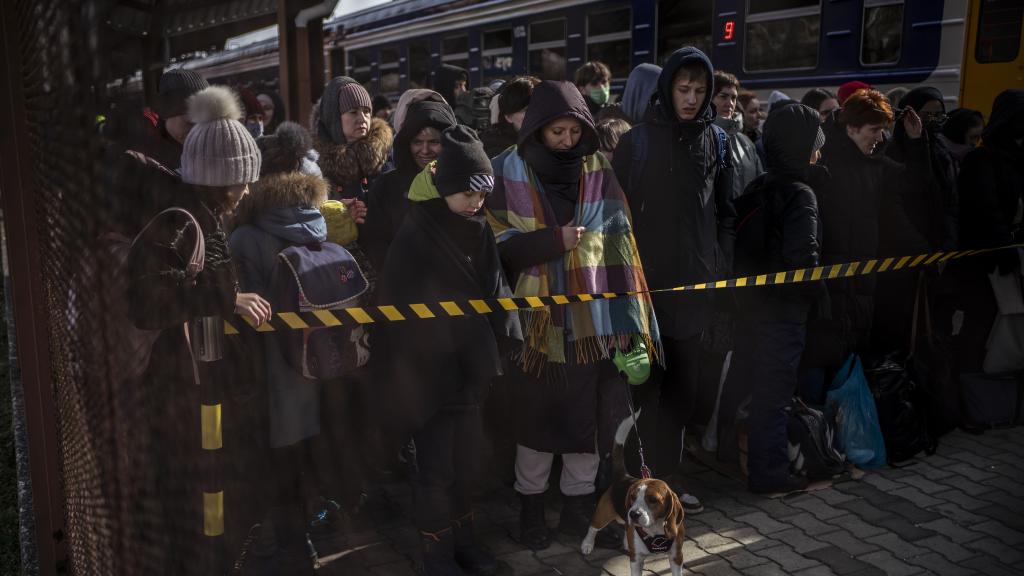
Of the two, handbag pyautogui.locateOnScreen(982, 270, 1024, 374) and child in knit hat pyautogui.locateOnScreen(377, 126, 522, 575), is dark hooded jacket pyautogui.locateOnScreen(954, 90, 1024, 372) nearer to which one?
handbag pyautogui.locateOnScreen(982, 270, 1024, 374)

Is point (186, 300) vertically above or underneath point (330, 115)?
underneath

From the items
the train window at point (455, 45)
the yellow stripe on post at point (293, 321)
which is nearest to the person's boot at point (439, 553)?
the yellow stripe on post at point (293, 321)

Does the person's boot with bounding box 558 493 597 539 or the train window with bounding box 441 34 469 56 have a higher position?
the train window with bounding box 441 34 469 56

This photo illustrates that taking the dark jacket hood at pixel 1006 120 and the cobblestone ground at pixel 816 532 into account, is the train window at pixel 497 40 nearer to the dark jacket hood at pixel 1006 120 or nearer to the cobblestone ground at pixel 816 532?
the dark jacket hood at pixel 1006 120

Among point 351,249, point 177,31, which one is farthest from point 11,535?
point 177,31

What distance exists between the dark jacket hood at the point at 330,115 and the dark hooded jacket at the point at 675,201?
1490mm

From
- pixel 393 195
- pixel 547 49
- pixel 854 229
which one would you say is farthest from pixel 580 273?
pixel 547 49

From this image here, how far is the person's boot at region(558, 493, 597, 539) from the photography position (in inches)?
165

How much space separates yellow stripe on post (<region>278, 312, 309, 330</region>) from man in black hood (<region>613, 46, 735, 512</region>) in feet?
5.90

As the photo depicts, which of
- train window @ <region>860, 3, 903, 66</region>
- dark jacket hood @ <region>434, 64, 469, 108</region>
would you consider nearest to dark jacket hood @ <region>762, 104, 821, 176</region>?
dark jacket hood @ <region>434, 64, 469, 108</region>

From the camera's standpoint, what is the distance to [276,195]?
3.43 m

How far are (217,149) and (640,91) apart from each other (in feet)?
8.76

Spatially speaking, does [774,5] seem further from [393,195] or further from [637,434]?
[637,434]

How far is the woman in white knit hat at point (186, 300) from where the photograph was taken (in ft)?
8.82
